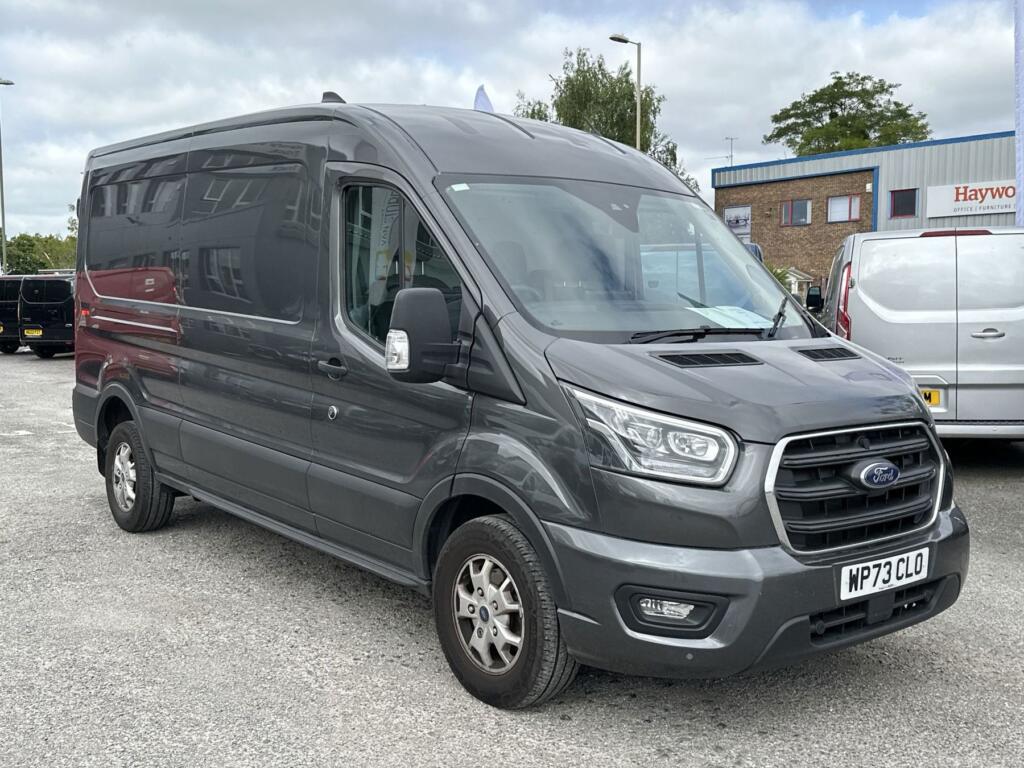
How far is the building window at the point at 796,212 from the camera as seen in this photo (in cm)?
4106

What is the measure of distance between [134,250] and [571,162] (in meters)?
3.20

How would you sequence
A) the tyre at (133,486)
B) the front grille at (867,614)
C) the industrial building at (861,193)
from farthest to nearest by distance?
the industrial building at (861,193), the tyre at (133,486), the front grille at (867,614)

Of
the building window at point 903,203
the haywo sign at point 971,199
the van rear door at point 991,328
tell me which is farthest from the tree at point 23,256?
the van rear door at point 991,328

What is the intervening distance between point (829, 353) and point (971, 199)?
3571 centimetres

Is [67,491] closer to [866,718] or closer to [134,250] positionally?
[134,250]

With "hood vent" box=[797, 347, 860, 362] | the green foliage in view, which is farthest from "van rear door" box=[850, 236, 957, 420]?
the green foliage

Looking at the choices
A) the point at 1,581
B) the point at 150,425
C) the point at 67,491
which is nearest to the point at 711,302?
the point at 150,425

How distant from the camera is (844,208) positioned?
1566 inches

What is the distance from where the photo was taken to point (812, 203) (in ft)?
134

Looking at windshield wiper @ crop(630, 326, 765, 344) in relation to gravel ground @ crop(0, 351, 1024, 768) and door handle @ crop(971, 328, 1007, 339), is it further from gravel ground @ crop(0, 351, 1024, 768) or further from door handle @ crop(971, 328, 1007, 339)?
door handle @ crop(971, 328, 1007, 339)

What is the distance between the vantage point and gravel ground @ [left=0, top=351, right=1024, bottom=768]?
356 cm

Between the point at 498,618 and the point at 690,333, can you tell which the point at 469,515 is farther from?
the point at 690,333

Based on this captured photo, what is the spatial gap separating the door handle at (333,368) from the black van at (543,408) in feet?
0.03

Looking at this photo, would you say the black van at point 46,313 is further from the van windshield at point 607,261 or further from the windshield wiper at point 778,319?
the windshield wiper at point 778,319
